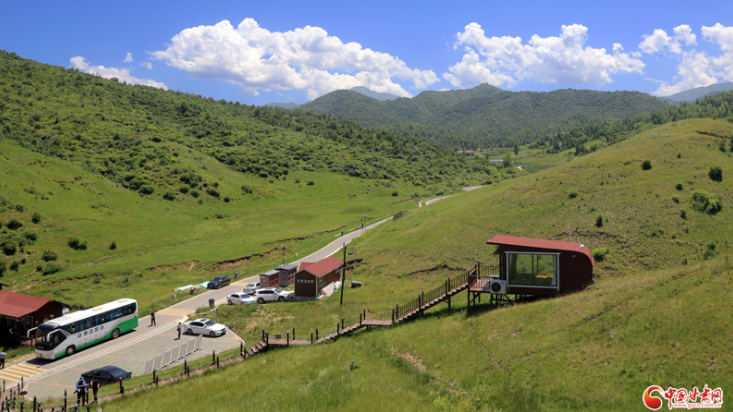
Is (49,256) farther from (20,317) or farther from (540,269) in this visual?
(540,269)

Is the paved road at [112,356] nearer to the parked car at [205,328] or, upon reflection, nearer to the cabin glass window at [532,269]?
the parked car at [205,328]

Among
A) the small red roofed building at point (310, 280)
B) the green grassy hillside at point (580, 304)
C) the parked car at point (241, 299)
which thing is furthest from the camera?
the parked car at point (241, 299)

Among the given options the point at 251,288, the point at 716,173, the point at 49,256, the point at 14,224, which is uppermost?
the point at 716,173

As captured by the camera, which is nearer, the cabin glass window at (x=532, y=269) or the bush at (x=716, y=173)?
the cabin glass window at (x=532, y=269)

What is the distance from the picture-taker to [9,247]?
6406cm

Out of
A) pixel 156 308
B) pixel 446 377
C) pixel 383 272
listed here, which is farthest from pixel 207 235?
pixel 446 377

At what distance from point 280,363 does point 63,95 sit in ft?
627

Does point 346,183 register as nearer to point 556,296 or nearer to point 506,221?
point 506,221

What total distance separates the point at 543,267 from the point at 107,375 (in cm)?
2788

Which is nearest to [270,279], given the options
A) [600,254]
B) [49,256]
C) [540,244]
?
[540,244]

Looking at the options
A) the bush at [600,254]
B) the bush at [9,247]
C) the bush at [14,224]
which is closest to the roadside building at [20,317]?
the bush at [9,247]

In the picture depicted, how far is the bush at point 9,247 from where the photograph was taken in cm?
6412

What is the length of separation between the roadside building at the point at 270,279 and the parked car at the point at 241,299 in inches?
210

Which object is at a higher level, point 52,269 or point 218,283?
point 52,269
